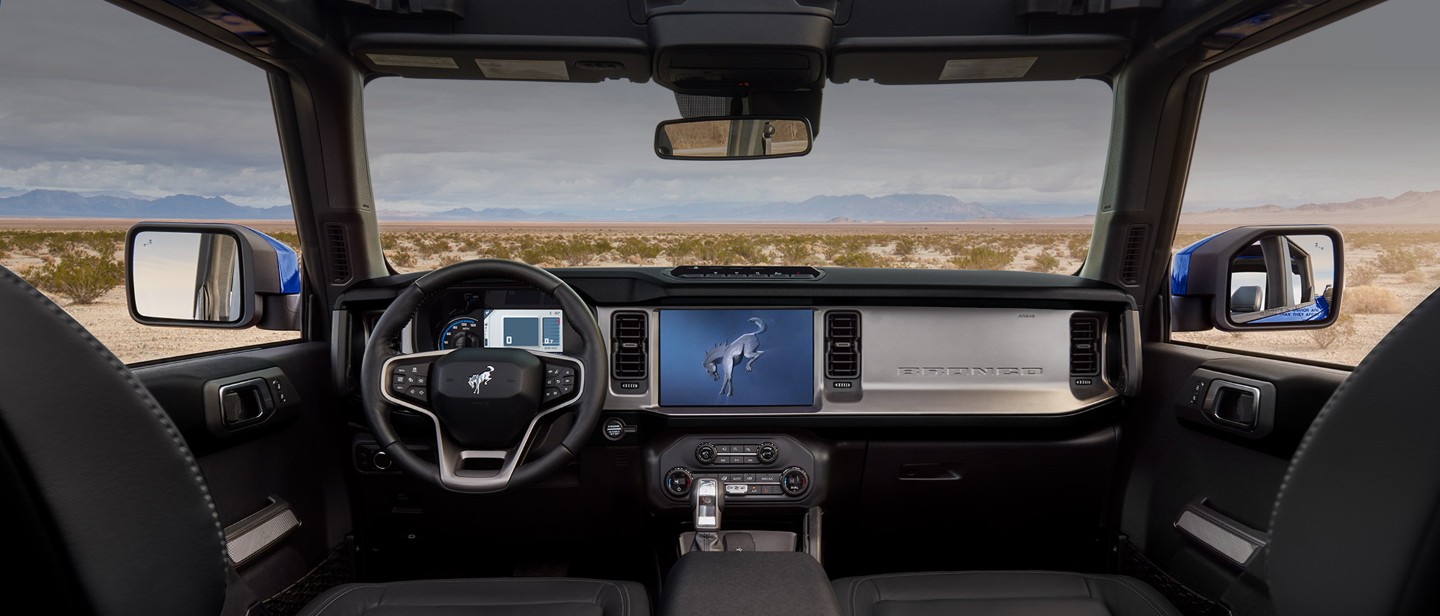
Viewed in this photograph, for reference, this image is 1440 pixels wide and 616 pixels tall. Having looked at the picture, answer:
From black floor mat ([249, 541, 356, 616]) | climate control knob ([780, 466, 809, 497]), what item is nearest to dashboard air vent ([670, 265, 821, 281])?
climate control knob ([780, 466, 809, 497])

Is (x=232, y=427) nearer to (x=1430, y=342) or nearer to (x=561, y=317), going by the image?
(x=561, y=317)

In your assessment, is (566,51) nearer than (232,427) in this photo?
No

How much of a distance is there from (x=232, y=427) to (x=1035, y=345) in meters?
2.87

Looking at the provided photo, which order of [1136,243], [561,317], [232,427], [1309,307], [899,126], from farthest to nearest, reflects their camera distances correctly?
[899,126]
[1136,243]
[561,317]
[1309,307]
[232,427]

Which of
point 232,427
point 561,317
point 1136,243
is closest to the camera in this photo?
point 232,427

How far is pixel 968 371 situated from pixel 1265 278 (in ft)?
3.61

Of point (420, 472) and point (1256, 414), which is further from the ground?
point (1256, 414)

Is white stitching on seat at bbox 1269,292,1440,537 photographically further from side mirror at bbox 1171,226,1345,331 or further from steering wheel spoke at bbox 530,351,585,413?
side mirror at bbox 1171,226,1345,331

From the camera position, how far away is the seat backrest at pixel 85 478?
31.8 inches

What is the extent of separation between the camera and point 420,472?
2.63 m

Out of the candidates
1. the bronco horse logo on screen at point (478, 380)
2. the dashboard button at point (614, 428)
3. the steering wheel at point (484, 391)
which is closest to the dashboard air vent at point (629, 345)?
the dashboard button at point (614, 428)

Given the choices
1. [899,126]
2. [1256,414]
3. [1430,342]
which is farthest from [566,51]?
[899,126]

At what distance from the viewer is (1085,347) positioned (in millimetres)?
3387

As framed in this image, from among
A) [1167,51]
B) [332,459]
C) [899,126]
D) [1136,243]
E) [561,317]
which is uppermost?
[899,126]
